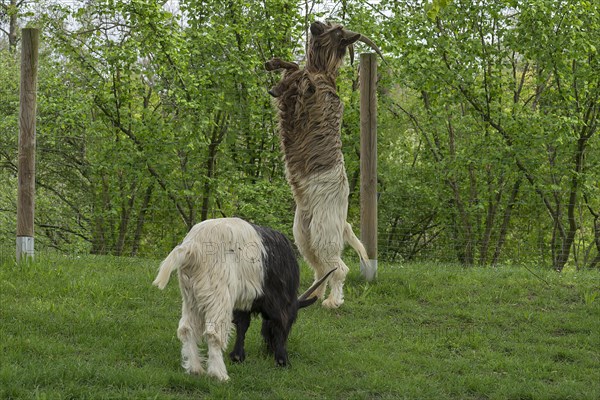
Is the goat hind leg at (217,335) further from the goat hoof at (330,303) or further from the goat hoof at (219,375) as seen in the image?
the goat hoof at (330,303)

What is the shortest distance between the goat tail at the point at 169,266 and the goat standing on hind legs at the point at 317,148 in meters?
2.62

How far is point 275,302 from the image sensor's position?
18.2 ft

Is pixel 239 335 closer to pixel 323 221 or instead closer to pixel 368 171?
pixel 323 221

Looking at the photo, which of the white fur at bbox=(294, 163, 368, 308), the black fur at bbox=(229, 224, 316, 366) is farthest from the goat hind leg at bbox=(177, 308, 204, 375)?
the white fur at bbox=(294, 163, 368, 308)

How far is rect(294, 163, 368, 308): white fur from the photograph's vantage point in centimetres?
738

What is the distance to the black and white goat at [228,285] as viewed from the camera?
4.94 metres

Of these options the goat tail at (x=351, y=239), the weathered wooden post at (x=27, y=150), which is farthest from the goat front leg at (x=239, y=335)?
the weathered wooden post at (x=27, y=150)

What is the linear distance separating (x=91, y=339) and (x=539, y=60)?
10.7 metres

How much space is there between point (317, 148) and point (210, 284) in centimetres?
282

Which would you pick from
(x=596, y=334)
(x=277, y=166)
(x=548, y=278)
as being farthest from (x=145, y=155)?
(x=596, y=334)

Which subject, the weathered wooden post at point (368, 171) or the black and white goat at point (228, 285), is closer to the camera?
the black and white goat at point (228, 285)

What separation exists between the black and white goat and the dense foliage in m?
6.86

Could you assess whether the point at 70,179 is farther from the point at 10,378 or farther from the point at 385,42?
the point at 10,378

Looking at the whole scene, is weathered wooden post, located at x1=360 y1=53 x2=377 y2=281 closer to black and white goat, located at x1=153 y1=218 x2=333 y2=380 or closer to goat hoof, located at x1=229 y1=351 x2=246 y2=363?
black and white goat, located at x1=153 y1=218 x2=333 y2=380
